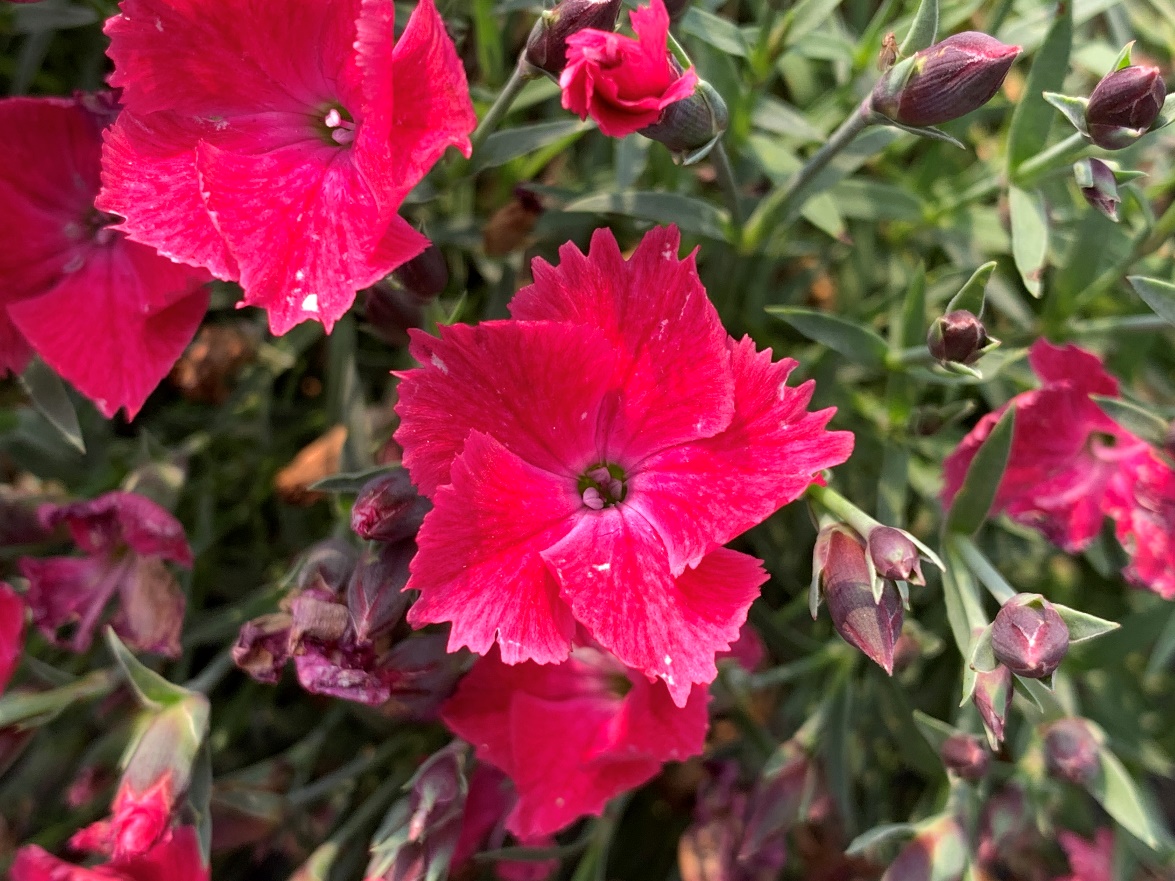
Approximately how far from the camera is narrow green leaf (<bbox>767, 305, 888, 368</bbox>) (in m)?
1.50

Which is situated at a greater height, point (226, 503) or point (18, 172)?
point (18, 172)

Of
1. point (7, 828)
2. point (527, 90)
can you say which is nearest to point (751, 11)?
point (527, 90)

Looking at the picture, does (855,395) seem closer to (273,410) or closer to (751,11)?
(751,11)

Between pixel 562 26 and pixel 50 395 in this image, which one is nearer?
pixel 562 26

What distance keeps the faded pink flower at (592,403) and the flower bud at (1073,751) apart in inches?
27.9

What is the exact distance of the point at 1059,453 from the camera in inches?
60.4

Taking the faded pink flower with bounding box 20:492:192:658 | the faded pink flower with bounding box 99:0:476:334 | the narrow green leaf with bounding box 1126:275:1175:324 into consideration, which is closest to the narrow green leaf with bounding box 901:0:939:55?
the narrow green leaf with bounding box 1126:275:1175:324

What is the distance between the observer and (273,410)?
83.5 inches

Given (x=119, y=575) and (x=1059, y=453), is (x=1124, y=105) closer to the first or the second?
(x=1059, y=453)

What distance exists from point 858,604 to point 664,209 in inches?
27.2

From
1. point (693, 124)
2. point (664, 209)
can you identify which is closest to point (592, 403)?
point (693, 124)

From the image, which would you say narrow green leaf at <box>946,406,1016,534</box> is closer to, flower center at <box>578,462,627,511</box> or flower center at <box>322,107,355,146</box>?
flower center at <box>578,462,627,511</box>

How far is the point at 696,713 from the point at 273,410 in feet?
4.02

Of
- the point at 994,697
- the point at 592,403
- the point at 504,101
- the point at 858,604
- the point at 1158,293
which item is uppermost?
the point at 504,101
